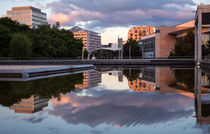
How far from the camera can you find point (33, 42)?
55656mm

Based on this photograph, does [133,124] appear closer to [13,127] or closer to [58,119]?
[58,119]

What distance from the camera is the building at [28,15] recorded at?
124 metres

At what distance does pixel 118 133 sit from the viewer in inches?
191

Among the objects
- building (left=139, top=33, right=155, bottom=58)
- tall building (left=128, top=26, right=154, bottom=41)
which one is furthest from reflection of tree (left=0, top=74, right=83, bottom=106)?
tall building (left=128, top=26, right=154, bottom=41)

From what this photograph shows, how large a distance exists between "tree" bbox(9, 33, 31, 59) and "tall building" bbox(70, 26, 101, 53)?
363 feet

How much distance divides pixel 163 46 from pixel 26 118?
69.5 m

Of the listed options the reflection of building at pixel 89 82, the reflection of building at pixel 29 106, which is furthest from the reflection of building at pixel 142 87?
the reflection of building at pixel 29 106

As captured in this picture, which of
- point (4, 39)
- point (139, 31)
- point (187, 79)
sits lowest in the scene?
point (187, 79)

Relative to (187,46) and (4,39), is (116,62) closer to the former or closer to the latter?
(187,46)

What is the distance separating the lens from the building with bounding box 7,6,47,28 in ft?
406

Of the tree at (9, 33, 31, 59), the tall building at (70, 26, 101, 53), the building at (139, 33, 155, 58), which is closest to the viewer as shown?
the tree at (9, 33, 31, 59)

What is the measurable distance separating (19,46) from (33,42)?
7681 millimetres

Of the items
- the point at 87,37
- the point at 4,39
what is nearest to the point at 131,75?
the point at 4,39

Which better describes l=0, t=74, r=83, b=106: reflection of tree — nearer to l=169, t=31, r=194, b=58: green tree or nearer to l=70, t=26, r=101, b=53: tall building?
l=169, t=31, r=194, b=58: green tree
